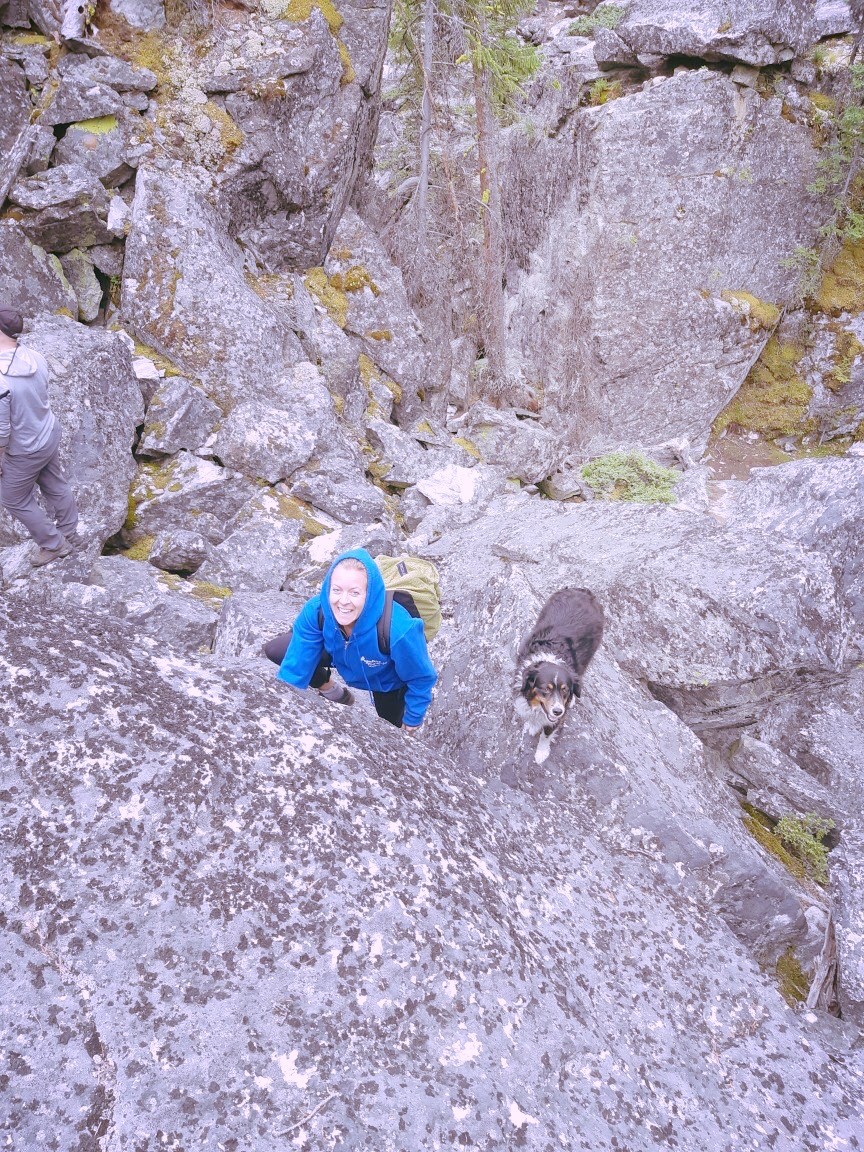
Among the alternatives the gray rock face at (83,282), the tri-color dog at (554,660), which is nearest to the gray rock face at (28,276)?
the gray rock face at (83,282)

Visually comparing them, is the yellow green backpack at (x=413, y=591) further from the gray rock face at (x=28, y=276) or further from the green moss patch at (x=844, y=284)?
the green moss patch at (x=844, y=284)

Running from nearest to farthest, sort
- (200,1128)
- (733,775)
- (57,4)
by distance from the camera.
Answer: (200,1128), (733,775), (57,4)

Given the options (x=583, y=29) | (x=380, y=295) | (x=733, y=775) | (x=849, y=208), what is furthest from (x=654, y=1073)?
(x=583, y=29)

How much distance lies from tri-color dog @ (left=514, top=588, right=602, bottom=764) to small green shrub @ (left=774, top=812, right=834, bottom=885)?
236cm

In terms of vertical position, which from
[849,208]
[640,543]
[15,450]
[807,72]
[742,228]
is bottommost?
[15,450]

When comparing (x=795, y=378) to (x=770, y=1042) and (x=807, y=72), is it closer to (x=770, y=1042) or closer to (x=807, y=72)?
(x=807, y=72)

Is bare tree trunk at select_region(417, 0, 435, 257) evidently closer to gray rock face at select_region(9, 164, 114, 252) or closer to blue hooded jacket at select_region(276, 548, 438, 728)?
gray rock face at select_region(9, 164, 114, 252)

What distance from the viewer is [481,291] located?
566 inches

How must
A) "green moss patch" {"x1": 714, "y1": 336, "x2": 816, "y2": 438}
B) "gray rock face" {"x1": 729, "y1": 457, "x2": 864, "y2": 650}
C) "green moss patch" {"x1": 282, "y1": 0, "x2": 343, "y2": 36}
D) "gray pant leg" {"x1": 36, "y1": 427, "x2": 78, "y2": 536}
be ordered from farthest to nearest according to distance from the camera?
1. "green moss patch" {"x1": 714, "y1": 336, "x2": 816, "y2": 438}
2. "green moss patch" {"x1": 282, "y1": 0, "x2": 343, "y2": 36}
3. "gray rock face" {"x1": 729, "y1": 457, "x2": 864, "y2": 650}
4. "gray pant leg" {"x1": 36, "y1": 427, "x2": 78, "y2": 536}

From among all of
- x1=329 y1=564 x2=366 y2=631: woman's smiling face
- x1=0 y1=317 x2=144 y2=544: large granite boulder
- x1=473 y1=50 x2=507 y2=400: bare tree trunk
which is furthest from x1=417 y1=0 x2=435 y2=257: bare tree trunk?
x1=329 y1=564 x2=366 y2=631: woman's smiling face

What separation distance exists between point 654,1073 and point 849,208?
54.0ft

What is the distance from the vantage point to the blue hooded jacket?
10.2ft

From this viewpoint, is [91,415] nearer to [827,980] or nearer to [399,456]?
[399,456]

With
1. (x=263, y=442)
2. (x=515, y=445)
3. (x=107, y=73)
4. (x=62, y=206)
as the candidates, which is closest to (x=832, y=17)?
(x=515, y=445)
